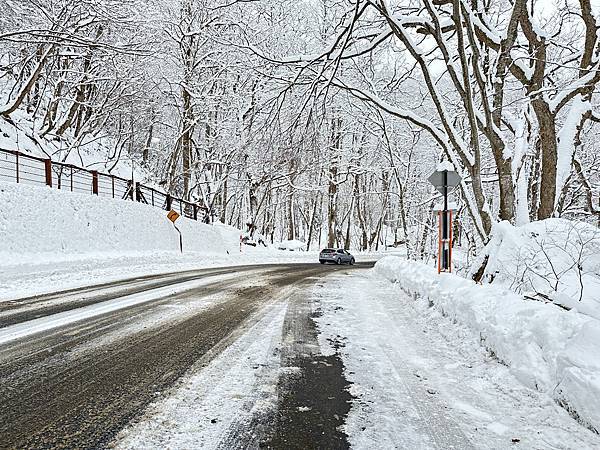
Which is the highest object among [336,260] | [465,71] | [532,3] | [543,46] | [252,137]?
[532,3]

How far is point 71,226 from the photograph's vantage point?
1559 centimetres

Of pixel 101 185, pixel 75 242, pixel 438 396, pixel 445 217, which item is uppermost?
pixel 101 185

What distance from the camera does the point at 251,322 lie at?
6148 millimetres

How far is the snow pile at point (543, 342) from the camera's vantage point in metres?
2.96

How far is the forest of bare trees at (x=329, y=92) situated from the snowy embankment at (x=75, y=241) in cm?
504

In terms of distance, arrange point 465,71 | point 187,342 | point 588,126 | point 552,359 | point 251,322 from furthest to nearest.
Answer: point 588,126
point 465,71
point 251,322
point 187,342
point 552,359

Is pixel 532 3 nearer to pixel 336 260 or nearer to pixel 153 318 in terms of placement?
pixel 153 318

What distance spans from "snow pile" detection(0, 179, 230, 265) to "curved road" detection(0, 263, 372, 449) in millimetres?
6072

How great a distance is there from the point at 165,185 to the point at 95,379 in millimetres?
31587

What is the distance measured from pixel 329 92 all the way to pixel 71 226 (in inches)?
404

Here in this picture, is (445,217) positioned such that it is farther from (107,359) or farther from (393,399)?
(107,359)

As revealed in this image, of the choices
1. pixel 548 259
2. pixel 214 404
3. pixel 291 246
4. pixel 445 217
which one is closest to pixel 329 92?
pixel 445 217

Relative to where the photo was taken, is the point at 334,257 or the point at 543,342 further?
the point at 334,257

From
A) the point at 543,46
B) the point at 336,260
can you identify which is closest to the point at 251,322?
the point at 543,46
